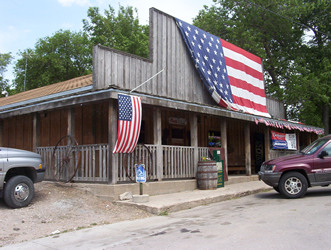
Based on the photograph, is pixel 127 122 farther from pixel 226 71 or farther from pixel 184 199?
pixel 226 71

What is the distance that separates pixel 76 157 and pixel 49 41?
2935cm

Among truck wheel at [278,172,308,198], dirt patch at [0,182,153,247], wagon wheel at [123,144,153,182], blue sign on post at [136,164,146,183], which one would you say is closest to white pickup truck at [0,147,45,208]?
dirt patch at [0,182,153,247]

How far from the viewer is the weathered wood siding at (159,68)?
9906mm

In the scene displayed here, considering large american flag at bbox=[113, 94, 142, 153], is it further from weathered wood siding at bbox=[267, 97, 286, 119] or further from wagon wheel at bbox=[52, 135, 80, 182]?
weathered wood siding at bbox=[267, 97, 286, 119]

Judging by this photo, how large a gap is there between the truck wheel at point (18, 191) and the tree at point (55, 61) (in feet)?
89.3

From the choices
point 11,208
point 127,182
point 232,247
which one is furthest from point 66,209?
point 232,247

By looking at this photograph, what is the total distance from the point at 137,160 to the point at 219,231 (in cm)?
468

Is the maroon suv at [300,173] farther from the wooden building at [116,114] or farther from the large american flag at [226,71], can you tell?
the large american flag at [226,71]

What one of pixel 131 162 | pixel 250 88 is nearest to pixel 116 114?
pixel 131 162

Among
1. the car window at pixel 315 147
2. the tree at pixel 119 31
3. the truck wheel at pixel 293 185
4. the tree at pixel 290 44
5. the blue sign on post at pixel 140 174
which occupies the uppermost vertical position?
the tree at pixel 119 31

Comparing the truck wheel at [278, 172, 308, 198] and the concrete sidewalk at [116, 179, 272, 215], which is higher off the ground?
the truck wheel at [278, 172, 308, 198]

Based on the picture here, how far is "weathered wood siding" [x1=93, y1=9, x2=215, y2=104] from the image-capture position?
9.91 m

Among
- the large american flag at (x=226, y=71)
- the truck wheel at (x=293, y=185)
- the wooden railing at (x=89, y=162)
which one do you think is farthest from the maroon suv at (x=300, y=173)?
the wooden railing at (x=89, y=162)

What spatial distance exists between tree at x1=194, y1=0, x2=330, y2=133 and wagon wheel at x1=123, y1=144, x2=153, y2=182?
51.4 ft
